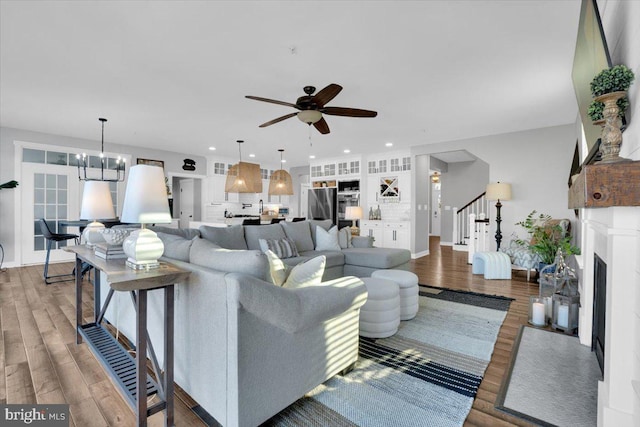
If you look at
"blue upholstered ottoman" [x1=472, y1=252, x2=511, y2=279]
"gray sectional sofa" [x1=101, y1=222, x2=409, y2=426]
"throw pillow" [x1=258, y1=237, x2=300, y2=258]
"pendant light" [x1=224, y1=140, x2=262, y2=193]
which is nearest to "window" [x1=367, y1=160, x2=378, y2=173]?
"pendant light" [x1=224, y1=140, x2=262, y2=193]

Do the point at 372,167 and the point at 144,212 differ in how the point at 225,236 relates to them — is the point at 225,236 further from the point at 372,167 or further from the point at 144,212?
the point at 372,167

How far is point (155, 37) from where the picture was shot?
2592 mm

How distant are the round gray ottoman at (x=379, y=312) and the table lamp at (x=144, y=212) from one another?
168 cm

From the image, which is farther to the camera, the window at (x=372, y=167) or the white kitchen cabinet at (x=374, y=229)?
the window at (x=372, y=167)

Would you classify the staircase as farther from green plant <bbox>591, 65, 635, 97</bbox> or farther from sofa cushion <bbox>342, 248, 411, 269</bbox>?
green plant <bbox>591, 65, 635, 97</bbox>

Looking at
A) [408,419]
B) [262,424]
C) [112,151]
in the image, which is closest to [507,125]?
[408,419]

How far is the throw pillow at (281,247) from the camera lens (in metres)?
3.84

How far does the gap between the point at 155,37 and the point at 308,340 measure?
2760 mm

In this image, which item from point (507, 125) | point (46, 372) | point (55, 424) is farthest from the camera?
point (507, 125)

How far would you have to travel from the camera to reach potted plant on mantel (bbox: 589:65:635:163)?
120 cm

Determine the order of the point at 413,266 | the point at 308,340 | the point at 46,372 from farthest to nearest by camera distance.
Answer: the point at 413,266 < the point at 46,372 < the point at 308,340

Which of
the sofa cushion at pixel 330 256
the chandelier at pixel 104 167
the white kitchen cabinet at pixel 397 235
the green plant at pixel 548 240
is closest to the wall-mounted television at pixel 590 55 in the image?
the sofa cushion at pixel 330 256

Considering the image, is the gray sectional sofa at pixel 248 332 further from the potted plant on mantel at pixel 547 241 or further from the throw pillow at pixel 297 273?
the potted plant on mantel at pixel 547 241

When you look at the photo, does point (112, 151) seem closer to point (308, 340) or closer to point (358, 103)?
point (358, 103)
